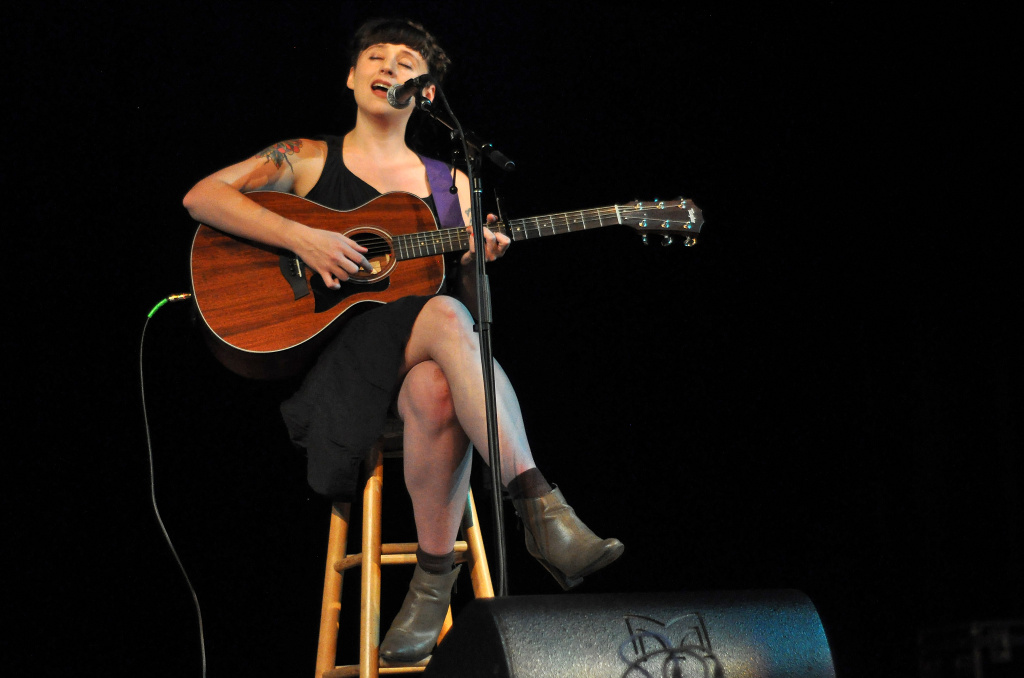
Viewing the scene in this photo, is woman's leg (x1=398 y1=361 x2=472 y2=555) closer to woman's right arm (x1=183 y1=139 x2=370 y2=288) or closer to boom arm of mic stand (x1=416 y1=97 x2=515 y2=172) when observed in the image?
woman's right arm (x1=183 y1=139 x2=370 y2=288)

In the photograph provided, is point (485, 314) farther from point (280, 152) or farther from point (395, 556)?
point (280, 152)

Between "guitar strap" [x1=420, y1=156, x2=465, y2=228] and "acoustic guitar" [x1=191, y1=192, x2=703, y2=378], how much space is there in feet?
0.28

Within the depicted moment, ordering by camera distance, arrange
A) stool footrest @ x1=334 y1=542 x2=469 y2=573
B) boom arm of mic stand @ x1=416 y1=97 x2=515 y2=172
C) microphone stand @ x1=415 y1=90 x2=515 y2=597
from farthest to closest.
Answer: stool footrest @ x1=334 y1=542 x2=469 y2=573, boom arm of mic stand @ x1=416 y1=97 x2=515 y2=172, microphone stand @ x1=415 y1=90 x2=515 y2=597

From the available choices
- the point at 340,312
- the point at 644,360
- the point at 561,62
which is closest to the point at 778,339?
the point at 644,360

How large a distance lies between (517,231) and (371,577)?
0.86 meters

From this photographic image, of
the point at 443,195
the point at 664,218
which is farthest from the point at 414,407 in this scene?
the point at 664,218

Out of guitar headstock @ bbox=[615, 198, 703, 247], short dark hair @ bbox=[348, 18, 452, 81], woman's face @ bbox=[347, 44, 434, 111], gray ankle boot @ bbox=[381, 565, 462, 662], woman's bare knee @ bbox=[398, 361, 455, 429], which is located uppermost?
short dark hair @ bbox=[348, 18, 452, 81]

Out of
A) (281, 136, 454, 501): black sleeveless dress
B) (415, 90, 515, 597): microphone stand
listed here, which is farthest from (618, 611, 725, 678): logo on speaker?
(281, 136, 454, 501): black sleeveless dress

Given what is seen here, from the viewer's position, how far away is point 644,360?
9.64 feet

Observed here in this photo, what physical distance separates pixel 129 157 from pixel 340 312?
900mm

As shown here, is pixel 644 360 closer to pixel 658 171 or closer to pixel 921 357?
pixel 658 171

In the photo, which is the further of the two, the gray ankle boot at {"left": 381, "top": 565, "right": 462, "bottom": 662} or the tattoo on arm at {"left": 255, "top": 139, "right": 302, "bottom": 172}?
the tattoo on arm at {"left": 255, "top": 139, "right": 302, "bottom": 172}

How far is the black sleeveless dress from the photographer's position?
5.94 feet

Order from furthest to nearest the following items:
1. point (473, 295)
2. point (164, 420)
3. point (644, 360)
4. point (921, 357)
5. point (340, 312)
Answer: point (921, 357) < point (644, 360) < point (164, 420) < point (473, 295) < point (340, 312)
